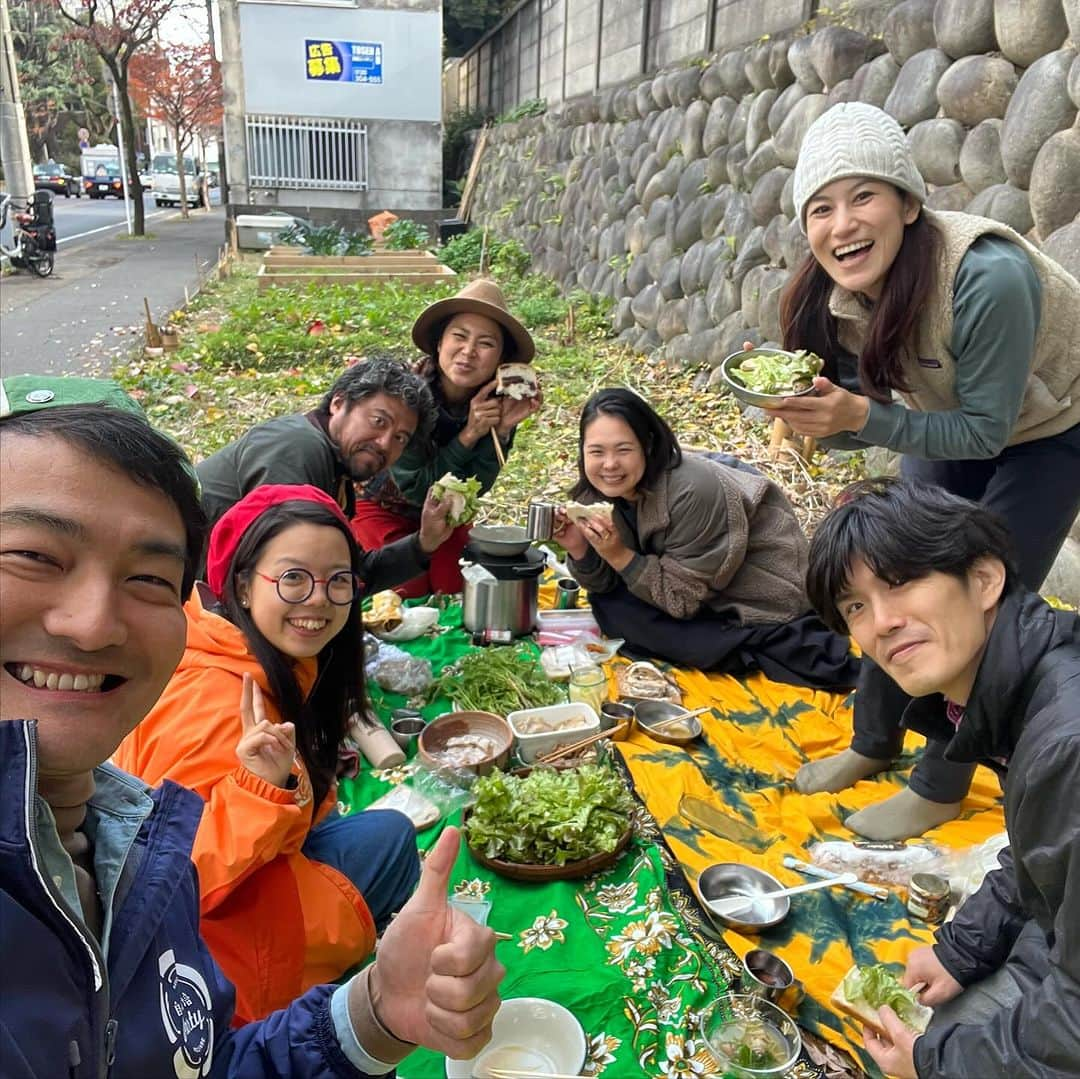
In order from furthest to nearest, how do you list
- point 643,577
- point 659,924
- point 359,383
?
point 643,577 → point 359,383 → point 659,924

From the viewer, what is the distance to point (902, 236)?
2799 millimetres

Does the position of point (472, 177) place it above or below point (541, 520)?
above

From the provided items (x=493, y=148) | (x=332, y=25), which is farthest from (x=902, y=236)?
(x=332, y=25)

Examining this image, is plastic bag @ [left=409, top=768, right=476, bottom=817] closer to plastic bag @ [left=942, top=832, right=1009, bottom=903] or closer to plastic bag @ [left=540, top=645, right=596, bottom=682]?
plastic bag @ [left=540, top=645, right=596, bottom=682]

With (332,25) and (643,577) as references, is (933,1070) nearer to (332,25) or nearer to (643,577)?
(643,577)

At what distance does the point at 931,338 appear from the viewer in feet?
9.29

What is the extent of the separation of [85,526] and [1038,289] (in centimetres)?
291

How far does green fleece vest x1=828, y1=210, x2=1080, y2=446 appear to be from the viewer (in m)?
2.74

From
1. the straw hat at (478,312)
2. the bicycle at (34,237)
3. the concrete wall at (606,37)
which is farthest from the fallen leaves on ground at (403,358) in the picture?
the bicycle at (34,237)

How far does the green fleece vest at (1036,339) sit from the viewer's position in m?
2.74

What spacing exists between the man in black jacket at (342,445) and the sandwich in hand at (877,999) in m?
2.44

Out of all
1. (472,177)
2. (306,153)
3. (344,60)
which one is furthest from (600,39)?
(306,153)

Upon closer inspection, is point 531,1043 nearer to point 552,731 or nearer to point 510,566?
point 552,731

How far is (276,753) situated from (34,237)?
17529 mm
